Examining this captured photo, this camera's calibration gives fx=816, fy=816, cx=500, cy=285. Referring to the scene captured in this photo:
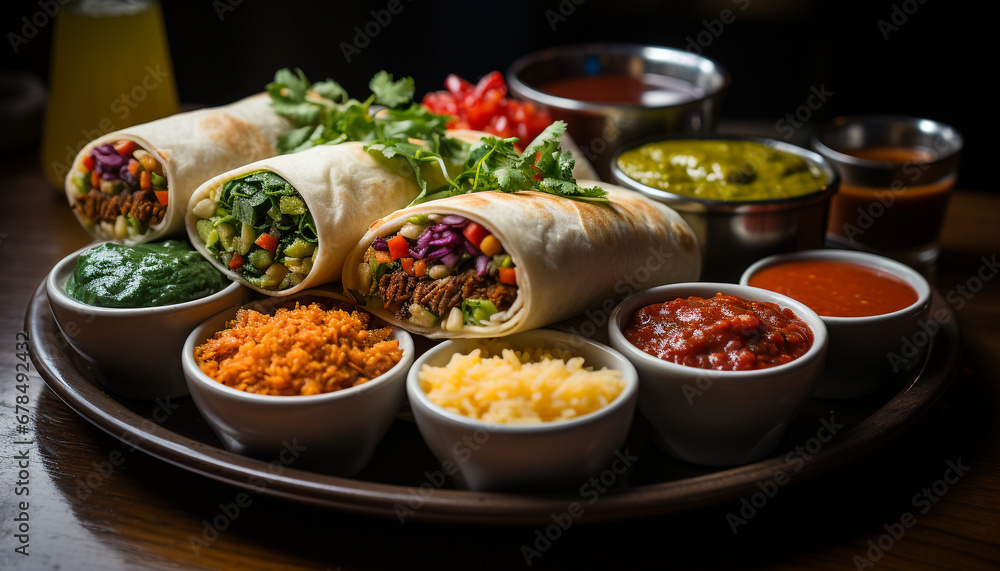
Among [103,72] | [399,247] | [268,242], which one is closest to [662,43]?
[103,72]

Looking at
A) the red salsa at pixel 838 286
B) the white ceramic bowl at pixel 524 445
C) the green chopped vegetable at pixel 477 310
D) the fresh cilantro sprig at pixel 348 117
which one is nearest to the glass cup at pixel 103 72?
the fresh cilantro sprig at pixel 348 117

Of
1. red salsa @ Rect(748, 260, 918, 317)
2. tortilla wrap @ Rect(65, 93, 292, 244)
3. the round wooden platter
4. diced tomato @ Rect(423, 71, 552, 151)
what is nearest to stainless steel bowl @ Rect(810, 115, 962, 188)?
red salsa @ Rect(748, 260, 918, 317)

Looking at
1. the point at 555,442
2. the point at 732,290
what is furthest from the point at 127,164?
the point at 732,290

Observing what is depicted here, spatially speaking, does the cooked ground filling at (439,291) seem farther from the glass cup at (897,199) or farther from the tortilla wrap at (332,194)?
the glass cup at (897,199)

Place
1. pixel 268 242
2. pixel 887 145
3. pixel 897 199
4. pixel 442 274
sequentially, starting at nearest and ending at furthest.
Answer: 1. pixel 442 274
2. pixel 268 242
3. pixel 897 199
4. pixel 887 145

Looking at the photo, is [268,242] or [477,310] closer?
[477,310]

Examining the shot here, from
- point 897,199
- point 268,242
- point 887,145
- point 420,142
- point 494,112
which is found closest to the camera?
point 268,242

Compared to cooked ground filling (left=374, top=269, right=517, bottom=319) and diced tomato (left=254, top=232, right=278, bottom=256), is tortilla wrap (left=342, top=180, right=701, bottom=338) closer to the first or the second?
cooked ground filling (left=374, top=269, right=517, bottom=319)

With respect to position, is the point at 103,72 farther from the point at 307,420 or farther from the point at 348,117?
the point at 307,420
